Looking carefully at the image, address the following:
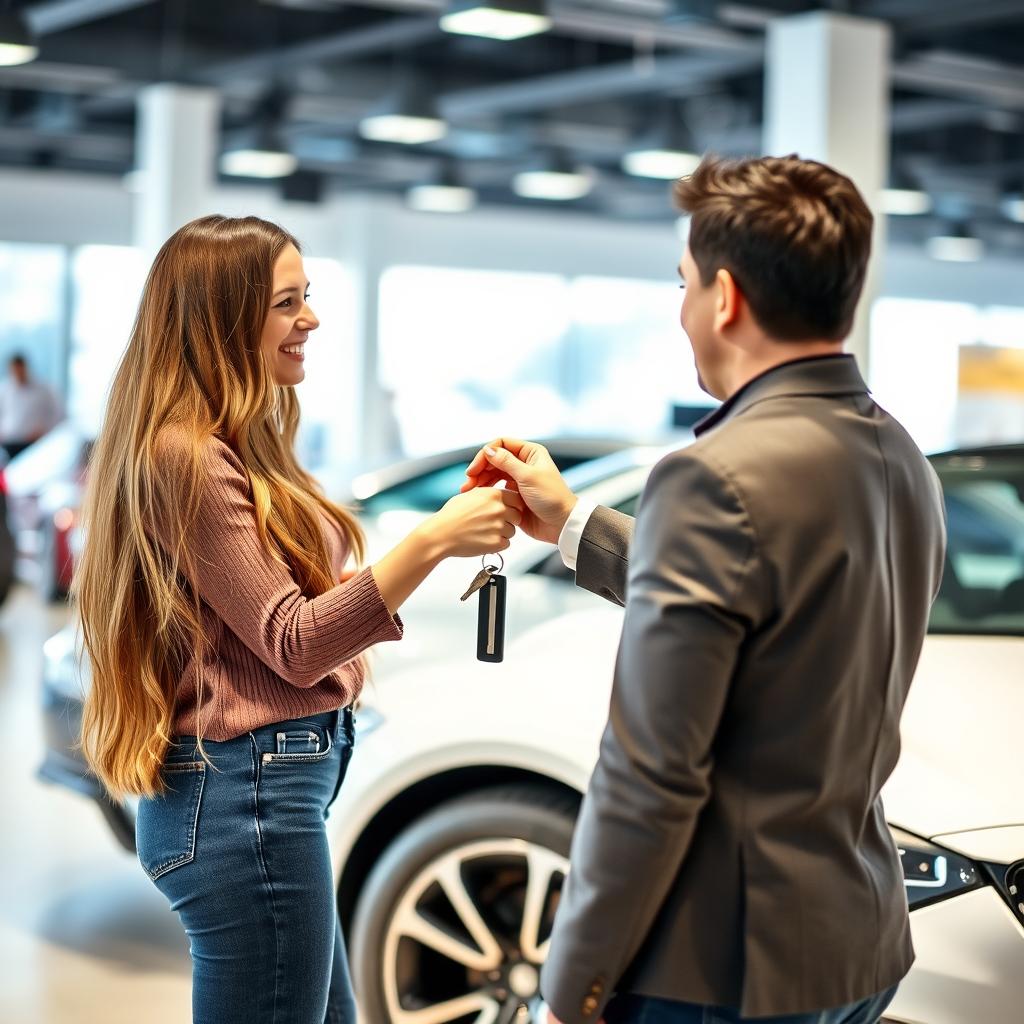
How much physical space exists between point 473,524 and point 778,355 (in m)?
Answer: 0.53

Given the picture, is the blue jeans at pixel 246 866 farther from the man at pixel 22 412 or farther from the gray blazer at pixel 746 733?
the man at pixel 22 412

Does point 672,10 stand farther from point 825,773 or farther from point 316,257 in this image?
point 316,257

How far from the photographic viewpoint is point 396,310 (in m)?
18.5

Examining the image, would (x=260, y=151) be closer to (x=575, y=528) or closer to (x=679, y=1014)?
(x=575, y=528)

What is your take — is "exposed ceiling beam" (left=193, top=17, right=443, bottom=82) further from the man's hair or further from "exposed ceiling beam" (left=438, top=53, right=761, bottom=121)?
the man's hair

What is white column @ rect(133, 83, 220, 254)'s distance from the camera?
10.7 meters

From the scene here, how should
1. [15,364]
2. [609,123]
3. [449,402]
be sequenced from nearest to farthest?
[15,364]
[609,123]
[449,402]

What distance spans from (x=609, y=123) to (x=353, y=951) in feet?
39.2

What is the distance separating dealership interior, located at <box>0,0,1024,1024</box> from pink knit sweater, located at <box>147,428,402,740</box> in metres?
0.31

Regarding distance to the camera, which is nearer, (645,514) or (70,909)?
(645,514)

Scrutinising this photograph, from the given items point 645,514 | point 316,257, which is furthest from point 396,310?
point 645,514

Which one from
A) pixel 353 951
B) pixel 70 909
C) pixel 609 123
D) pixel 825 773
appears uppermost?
pixel 609 123

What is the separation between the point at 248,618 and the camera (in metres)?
1.80

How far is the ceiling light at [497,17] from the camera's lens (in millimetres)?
7785
